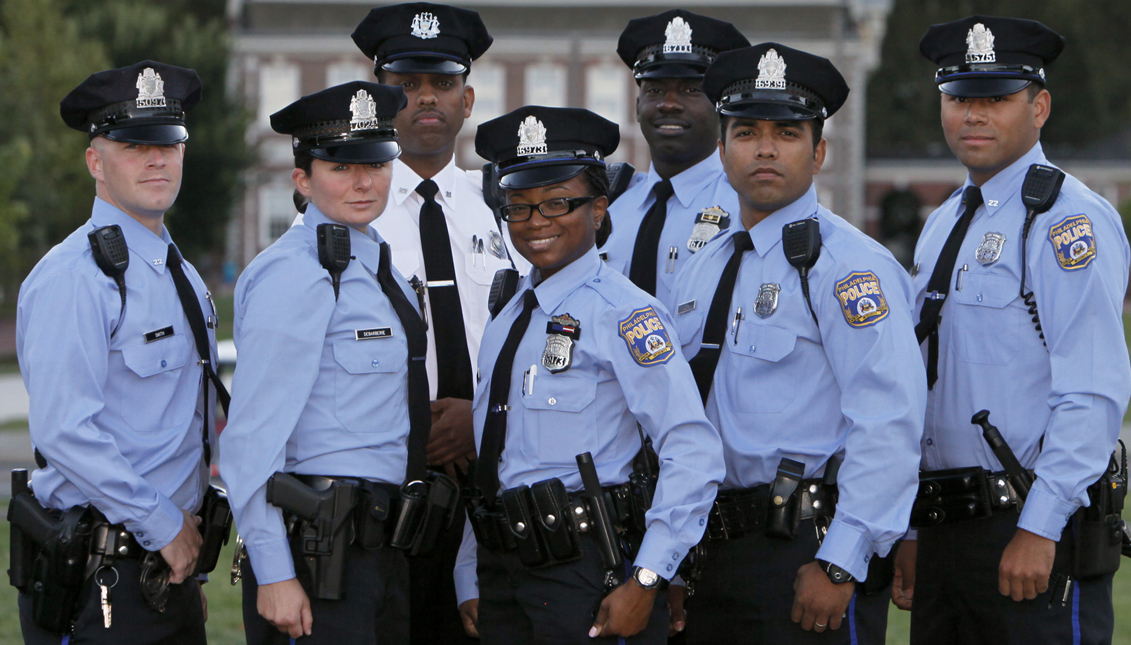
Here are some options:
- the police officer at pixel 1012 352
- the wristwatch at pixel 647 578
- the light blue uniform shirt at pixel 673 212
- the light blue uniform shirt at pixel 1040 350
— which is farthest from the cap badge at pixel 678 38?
the wristwatch at pixel 647 578

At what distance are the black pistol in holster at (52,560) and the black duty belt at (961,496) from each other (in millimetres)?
2638

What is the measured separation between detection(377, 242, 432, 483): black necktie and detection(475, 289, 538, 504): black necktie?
Result: 194 mm

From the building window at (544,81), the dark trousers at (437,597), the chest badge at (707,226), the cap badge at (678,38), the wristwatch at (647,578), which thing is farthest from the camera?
the building window at (544,81)

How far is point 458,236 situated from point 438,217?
4.4 inches

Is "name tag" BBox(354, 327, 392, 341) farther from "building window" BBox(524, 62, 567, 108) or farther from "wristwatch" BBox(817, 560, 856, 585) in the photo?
"building window" BBox(524, 62, 567, 108)

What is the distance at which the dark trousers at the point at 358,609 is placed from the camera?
3576 mm

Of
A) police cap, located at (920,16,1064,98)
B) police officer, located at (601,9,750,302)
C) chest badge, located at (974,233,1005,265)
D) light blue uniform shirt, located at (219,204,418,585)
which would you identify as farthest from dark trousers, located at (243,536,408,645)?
police cap, located at (920,16,1064,98)

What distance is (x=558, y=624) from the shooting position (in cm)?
360

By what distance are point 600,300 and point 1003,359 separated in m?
1.33

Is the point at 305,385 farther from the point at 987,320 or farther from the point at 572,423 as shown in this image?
the point at 987,320

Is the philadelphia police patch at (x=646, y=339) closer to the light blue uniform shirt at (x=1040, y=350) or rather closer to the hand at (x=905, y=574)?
the light blue uniform shirt at (x=1040, y=350)

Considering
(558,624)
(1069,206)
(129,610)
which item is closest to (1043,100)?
(1069,206)

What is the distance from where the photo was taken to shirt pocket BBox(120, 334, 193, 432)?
3814 mm

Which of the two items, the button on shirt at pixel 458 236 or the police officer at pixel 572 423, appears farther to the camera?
the button on shirt at pixel 458 236
